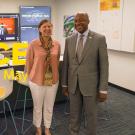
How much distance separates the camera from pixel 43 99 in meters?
2.79

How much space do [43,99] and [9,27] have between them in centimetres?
472

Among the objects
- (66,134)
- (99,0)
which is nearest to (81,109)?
(66,134)

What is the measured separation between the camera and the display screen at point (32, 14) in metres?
7.14

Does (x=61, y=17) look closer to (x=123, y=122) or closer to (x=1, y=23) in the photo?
(x=1, y=23)

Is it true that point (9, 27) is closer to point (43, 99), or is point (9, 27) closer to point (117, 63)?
point (117, 63)

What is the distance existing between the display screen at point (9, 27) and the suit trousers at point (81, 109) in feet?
16.4

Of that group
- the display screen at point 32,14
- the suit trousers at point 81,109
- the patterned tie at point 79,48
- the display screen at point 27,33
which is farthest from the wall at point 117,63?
the patterned tie at point 79,48

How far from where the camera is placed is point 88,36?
234 cm

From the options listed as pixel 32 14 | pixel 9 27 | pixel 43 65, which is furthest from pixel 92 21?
pixel 43 65

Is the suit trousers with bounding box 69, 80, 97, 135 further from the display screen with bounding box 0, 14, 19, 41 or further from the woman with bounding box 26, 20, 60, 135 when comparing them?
the display screen with bounding box 0, 14, 19, 41

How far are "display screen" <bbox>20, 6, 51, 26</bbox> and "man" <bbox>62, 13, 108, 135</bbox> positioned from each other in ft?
16.5

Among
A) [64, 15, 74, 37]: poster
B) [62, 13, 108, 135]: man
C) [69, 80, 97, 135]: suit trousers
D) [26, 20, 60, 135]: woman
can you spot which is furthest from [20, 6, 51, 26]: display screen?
[69, 80, 97, 135]: suit trousers

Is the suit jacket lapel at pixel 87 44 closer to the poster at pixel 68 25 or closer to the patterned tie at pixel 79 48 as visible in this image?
the patterned tie at pixel 79 48

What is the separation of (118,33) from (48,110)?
2.71 metres
